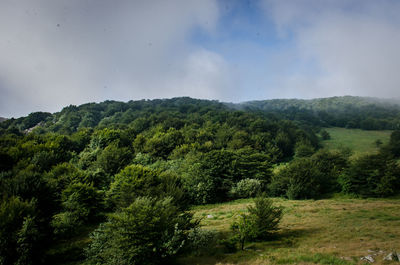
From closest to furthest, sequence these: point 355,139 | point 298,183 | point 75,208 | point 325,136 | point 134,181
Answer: point 75,208 < point 134,181 < point 298,183 < point 355,139 < point 325,136

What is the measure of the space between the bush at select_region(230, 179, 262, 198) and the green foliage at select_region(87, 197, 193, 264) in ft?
84.1

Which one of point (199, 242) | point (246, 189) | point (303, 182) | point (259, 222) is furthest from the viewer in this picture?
point (303, 182)

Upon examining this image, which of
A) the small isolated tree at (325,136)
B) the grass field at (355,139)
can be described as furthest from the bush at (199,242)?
the small isolated tree at (325,136)

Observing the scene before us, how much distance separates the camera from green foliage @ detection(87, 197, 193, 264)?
1171cm

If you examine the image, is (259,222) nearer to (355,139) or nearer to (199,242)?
(199,242)

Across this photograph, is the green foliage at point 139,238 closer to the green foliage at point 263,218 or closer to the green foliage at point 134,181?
the green foliage at point 263,218

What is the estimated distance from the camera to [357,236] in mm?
14766

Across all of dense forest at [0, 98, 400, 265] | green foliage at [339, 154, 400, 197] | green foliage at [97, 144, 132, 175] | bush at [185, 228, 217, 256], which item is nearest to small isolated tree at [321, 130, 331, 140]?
dense forest at [0, 98, 400, 265]

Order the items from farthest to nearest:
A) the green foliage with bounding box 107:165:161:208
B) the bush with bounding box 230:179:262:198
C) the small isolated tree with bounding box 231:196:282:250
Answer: the bush with bounding box 230:179:262:198 < the green foliage with bounding box 107:165:161:208 < the small isolated tree with bounding box 231:196:282:250

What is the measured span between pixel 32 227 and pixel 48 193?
26.2ft

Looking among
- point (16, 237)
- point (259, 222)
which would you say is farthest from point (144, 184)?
point (259, 222)

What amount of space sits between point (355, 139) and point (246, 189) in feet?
294

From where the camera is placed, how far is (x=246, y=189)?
36.7 meters

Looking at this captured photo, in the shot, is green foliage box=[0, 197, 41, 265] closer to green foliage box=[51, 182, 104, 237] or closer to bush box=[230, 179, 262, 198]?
green foliage box=[51, 182, 104, 237]
